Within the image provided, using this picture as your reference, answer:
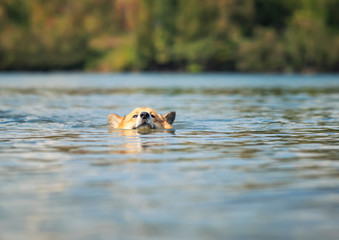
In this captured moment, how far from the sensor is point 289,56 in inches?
5271

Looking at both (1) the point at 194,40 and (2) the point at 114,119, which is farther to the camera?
(1) the point at 194,40

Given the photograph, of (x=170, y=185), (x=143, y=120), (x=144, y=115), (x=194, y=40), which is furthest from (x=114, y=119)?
(x=194, y=40)

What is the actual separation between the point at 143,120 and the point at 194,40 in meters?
138

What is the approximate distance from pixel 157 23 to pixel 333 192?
6314 inches

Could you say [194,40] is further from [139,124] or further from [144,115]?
[144,115]

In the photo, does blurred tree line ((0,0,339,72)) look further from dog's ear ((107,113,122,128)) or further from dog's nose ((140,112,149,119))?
dog's nose ((140,112,149,119))

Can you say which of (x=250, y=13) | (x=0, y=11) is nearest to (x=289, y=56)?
(x=250, y=13)

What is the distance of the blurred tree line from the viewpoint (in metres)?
133

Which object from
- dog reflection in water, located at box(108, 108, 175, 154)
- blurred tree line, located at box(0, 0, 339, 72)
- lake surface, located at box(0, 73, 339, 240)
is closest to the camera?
lake surface, located at box(0, 73, 339, 240)

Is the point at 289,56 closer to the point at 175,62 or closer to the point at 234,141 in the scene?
the point at 175,62

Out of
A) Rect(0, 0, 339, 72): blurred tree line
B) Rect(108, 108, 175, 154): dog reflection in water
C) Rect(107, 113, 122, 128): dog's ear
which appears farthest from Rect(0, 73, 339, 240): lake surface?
Rect(0, 0, 339, 72): blurred tree line

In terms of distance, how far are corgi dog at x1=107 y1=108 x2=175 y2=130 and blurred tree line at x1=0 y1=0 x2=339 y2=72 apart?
367 feet

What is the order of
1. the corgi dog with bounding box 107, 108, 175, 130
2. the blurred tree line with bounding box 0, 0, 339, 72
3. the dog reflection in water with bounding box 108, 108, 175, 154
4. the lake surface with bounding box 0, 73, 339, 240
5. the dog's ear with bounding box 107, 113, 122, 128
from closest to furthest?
the lake surface with bounding box 0, 73, 339, 240, the dog reflection in water with bounding box 108, 108, 175, 154, the corgi dog with bounding box 107, 108, 175, 130, the dog's ear with bounding box 107, 113, 122, 128, the blurred tree line with bounding box 0, 0, 339, 72

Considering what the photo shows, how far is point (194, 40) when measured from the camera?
505 feet
